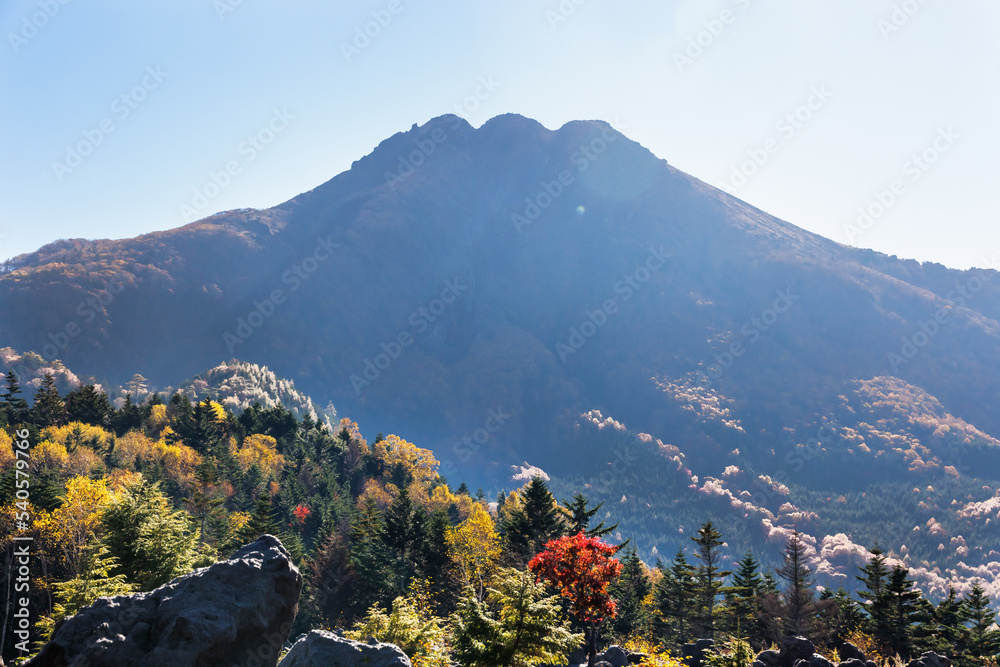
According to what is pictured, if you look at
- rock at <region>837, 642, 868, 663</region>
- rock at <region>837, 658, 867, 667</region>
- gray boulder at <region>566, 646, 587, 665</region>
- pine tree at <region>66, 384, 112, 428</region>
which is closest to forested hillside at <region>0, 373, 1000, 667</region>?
pine tree at <region>66, 384, 112, 428</region>

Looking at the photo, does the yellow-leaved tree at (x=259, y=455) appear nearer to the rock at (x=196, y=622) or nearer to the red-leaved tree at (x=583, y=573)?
the red-leaved tree at (x=583, y=573)

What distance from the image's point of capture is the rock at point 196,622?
13344mm

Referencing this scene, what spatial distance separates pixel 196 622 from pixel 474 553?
41.9m

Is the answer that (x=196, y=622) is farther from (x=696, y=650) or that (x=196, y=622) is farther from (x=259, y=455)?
(x=259, y=455)

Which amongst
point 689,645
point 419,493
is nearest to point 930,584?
point 419,493

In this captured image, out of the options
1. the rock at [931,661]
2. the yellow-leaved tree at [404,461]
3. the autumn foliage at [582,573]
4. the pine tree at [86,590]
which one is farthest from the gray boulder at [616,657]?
the yellow-leaved tree at [404,461]

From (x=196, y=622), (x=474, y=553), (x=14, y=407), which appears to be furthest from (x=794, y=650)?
(x=14, y=407)

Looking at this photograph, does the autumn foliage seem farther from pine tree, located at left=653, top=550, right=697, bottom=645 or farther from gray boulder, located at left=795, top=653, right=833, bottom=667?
pine tree, located at left=653, top=550, right=697, bottom=645

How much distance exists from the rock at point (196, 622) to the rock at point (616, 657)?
21.4m

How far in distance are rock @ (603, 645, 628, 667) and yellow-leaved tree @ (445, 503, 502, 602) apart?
53.7ft

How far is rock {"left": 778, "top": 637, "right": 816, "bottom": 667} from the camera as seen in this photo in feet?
85.7

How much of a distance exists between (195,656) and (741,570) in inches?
1921

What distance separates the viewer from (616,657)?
30.9m

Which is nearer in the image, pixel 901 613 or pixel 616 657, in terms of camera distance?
pixel 616 657
